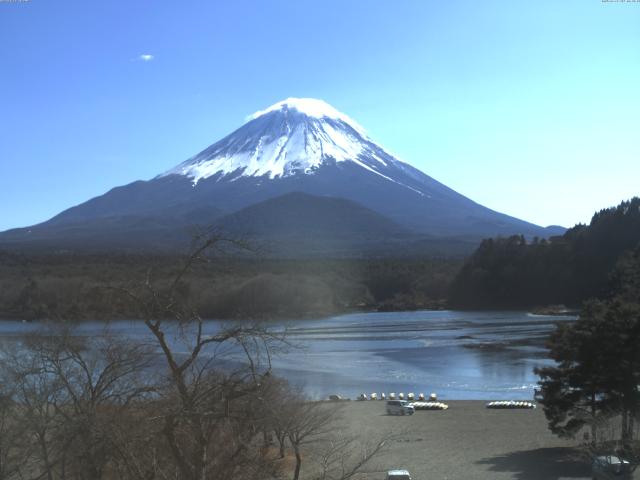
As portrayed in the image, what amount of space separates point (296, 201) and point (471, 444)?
93.4 m

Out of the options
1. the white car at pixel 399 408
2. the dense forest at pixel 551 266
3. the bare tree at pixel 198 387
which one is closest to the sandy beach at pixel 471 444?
the white car at pixel 399 408

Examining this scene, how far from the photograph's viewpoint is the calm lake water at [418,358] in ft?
78.8

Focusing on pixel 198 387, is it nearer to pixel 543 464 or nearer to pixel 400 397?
pixel 543 464

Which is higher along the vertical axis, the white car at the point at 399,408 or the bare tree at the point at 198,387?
the bare tree at the point at 198,387

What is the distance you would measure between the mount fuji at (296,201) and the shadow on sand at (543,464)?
226 feet

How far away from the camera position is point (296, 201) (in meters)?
108

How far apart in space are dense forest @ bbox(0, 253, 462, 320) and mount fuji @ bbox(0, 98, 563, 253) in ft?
60.9

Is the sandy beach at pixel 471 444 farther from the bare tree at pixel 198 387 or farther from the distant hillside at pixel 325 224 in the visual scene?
the distant hillside at pixel 325 224

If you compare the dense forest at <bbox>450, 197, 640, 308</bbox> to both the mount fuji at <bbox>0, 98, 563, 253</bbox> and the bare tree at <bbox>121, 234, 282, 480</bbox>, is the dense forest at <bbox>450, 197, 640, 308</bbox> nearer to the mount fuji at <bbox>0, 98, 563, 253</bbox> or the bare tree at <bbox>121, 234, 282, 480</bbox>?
the mount fuji at <bbox>0, 98, 563, 253</bbox>

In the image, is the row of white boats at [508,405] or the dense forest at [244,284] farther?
the row of white boats at [508,405]

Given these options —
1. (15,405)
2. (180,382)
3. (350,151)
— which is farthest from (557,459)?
(350,151)

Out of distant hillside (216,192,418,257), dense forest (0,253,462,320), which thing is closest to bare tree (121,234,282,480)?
dense forest (0,253,462,320)

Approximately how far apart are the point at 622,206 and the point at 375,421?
51.5 meters

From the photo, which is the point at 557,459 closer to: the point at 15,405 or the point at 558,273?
the point at 15,405
